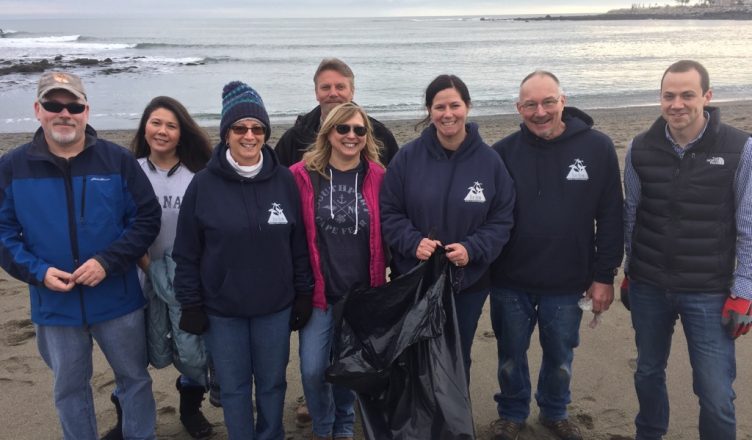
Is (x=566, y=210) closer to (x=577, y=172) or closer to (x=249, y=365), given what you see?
(x=577, y=172)

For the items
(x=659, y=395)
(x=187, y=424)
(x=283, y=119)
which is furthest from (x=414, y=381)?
(x=283, y=119)

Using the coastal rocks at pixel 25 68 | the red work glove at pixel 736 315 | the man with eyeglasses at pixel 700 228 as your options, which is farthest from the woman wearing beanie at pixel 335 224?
the coastal rocks at pixel 25 68

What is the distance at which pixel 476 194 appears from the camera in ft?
10.4

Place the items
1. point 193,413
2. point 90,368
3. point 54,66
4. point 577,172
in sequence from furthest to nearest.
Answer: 1. point 54,66
2. point 193,413
3. point 577,172
4. point 90,368

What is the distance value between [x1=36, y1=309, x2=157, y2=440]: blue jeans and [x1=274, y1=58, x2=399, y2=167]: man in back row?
1.57m

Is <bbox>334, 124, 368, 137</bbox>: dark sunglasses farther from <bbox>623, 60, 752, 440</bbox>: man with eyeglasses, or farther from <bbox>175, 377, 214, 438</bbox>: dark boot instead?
<bbox>175, 377, 214, 438</bbox>: dark boot

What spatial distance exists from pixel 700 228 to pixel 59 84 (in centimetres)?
333

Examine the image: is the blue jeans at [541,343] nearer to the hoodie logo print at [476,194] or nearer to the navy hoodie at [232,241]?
the hoodie logo print at [476,194]

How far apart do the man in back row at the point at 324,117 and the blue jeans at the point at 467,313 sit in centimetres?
119

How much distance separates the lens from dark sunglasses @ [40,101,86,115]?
2.88 meters

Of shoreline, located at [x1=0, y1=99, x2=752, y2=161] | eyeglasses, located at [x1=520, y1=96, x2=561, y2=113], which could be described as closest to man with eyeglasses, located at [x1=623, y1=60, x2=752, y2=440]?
eyeglasses, located at [x1=520, y1=96, x2=561, y2=113]

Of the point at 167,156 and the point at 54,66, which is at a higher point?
the point at 54,66

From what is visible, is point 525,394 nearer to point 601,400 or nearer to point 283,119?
point 601,400

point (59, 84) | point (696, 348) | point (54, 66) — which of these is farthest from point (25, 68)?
point (696, 348)
